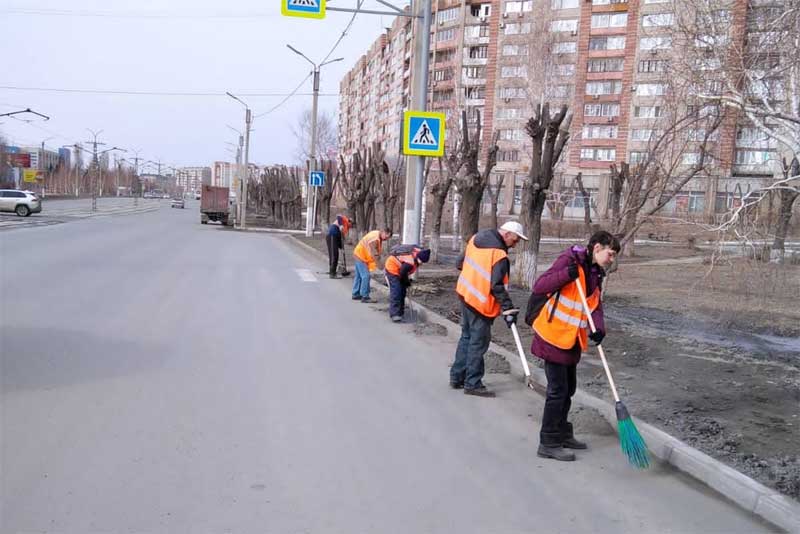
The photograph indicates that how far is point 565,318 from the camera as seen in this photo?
4902 millimetres

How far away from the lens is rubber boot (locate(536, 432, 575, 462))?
4.87m

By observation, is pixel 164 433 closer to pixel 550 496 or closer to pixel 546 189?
pixel 550 496

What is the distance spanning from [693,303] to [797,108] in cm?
617

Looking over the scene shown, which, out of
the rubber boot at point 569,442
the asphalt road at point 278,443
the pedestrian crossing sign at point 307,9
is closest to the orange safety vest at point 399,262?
the asphalt road at point 278,443

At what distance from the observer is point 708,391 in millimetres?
6785

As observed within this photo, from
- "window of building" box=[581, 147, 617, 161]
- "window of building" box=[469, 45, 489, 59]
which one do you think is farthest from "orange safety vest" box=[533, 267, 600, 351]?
"window of building" box=[469, 45, 489, 59]

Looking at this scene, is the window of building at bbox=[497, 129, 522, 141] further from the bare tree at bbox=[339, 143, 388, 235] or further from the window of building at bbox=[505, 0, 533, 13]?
the bare tree at bbox=[339, 143, 388, 235]

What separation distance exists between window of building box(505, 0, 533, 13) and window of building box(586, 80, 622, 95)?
28.0ft

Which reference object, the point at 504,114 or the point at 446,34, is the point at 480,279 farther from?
the point at 446,34

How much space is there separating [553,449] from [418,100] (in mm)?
8771

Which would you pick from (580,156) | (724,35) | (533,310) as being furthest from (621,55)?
(533,310)

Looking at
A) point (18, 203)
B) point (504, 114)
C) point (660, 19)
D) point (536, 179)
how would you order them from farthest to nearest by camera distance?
1. point (504, 114)
2. point (18, 203)
3. point (536, 179)
4. point (660, 19)

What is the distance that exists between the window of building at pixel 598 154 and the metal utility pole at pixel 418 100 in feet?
170

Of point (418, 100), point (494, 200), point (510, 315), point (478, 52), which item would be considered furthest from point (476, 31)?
point (510, 315)
